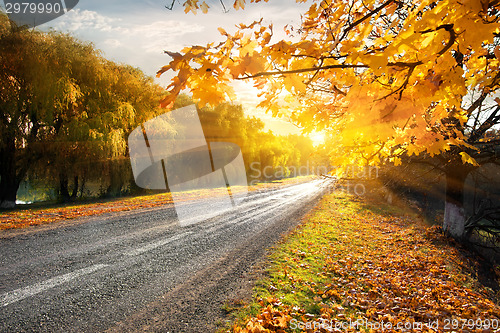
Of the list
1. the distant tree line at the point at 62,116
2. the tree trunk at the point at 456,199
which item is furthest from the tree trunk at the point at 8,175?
the tree trunk at the point at 456,199

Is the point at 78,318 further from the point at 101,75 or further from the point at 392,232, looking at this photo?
the point at 101,75

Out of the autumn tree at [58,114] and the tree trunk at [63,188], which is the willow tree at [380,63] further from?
the tree trunk at [63,188]

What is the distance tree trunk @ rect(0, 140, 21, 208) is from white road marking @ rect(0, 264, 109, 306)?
10.5 metres

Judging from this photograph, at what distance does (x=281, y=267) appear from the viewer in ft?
16.5

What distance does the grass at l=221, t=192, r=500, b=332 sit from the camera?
336 cm

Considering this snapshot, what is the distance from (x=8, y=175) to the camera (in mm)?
11258

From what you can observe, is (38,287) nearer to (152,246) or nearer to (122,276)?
(122,276)

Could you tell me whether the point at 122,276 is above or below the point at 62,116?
below

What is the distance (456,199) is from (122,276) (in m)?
9.74

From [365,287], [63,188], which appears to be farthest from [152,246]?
[63,188]

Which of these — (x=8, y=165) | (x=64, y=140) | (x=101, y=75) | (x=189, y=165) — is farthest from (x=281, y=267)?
(x=189, y=165)

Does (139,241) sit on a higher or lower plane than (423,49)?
lower

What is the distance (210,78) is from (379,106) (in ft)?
4.49

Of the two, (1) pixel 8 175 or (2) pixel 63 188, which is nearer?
(1) pixel 8 175
